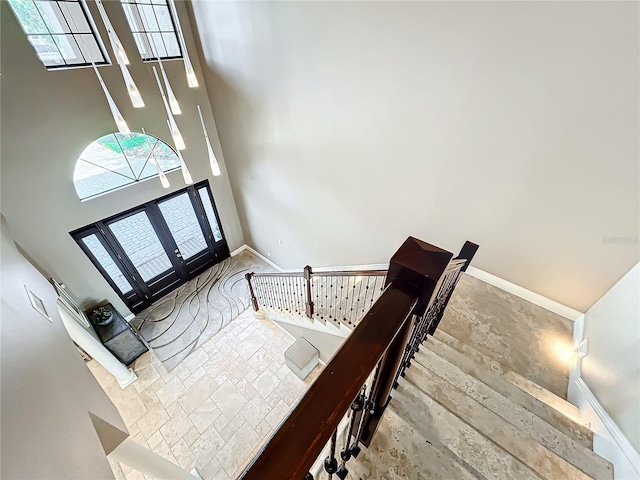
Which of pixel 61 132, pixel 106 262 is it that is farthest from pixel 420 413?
pixel 106 262

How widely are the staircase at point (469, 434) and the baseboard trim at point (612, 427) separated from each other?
0.14 meters

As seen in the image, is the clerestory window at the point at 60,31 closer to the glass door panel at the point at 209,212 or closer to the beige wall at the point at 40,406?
the glass door panel at the point at 209,212

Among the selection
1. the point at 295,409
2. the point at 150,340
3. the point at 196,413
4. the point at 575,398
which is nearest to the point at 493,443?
the point at 575,398

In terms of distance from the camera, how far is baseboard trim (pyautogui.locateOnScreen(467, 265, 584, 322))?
2.58m

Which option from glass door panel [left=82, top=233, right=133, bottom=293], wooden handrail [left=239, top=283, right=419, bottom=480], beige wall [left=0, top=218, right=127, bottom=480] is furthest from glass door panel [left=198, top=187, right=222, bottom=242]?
wooden handrail [left=239, top=283, right=419, bottom=480]

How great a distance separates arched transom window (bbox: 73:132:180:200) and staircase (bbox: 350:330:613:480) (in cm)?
423

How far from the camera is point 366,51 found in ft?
8.29

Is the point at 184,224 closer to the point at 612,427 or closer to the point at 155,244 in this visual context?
the point at 155,244

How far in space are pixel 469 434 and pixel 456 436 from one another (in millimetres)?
77

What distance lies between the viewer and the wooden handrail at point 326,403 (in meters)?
0.53

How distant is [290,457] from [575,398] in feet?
8.53

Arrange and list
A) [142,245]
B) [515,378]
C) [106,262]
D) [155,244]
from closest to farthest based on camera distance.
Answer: [515,378], [106,262], [142,245], [155,244]

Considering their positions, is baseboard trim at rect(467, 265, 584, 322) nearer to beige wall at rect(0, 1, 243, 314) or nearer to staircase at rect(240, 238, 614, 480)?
staircase at rect(240, 238, 614, 480)

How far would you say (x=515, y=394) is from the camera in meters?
1.87
